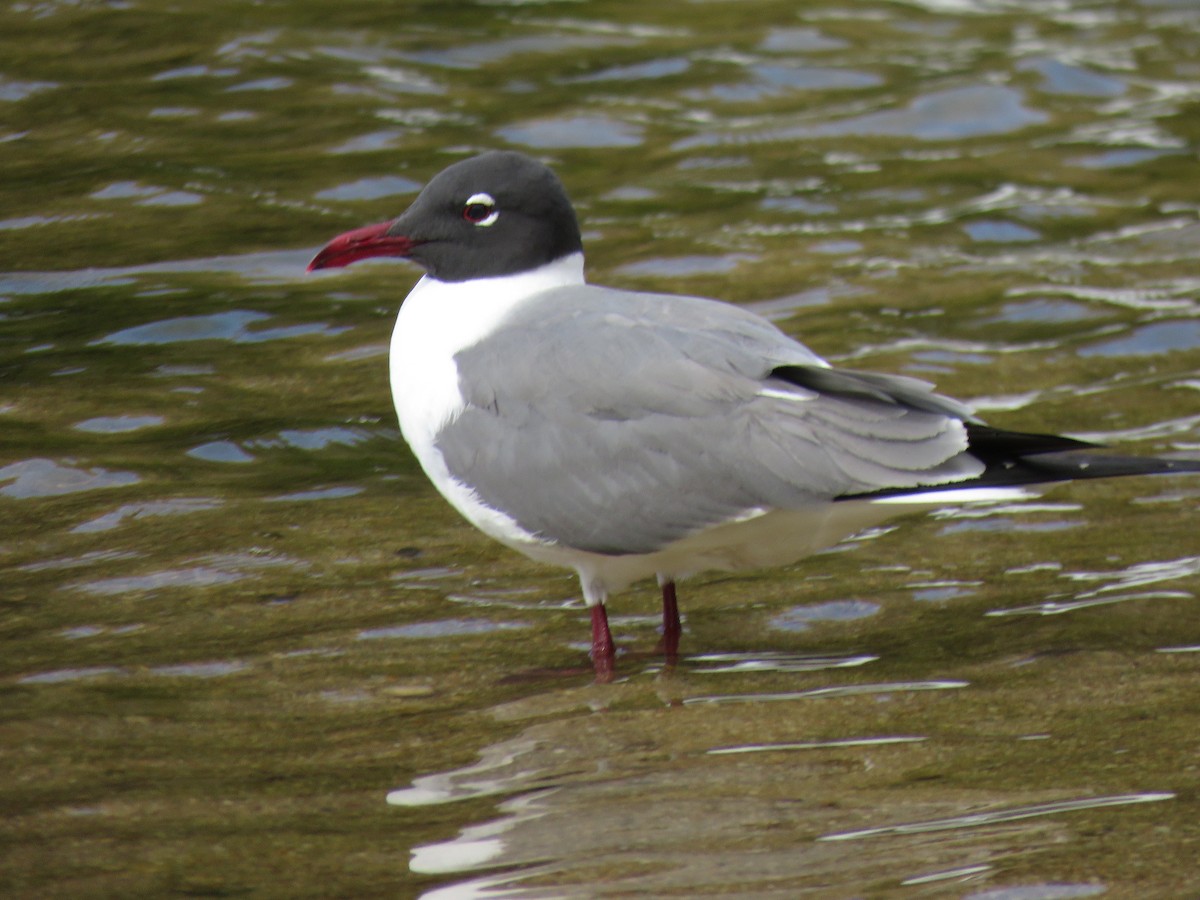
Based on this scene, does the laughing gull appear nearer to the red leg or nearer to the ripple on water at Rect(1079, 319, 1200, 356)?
the red leg

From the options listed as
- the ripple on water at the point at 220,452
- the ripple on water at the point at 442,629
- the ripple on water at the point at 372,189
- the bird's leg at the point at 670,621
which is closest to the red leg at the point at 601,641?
the bird's leg at the point at 670,621

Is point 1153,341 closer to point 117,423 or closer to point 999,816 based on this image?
point 117,423

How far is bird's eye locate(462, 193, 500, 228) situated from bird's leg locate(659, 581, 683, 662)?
4.17 ft

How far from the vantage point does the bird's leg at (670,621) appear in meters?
5.32

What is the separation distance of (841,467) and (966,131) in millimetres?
6717

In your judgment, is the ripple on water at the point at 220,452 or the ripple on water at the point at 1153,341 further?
the ripple on water at the point at 1153,341

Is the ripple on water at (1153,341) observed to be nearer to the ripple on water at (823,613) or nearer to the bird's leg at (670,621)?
the ripple on water at (823,613)

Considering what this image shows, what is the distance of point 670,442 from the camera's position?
16.1ft

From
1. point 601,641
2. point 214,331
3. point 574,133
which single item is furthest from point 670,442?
point 574,133

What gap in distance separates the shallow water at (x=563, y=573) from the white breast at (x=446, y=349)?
45 cm

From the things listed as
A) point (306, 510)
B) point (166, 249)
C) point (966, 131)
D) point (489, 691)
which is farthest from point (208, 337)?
point (966, 131)

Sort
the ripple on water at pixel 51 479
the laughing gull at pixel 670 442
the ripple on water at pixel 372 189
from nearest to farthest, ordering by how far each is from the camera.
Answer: the laughing gull at pixel 670 442
the ripple on water at pixel 51 479
the ripple on water at pixel 372 189

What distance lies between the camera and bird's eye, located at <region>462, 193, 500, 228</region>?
220 inches

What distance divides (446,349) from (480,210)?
0.55 metres
